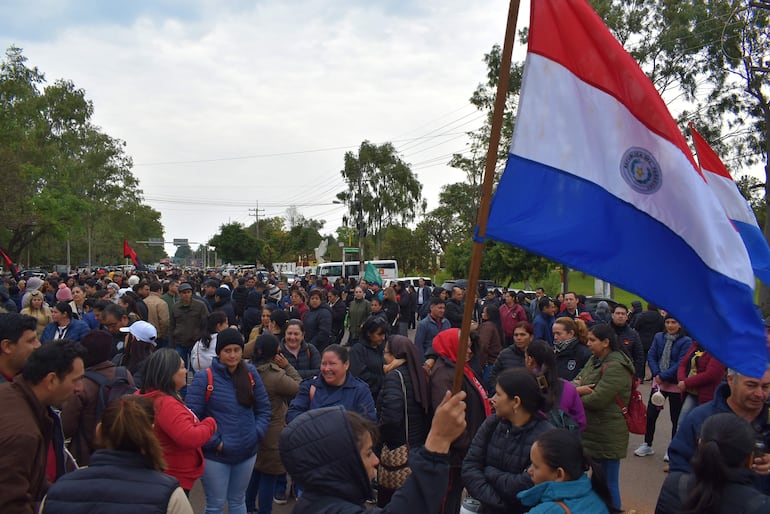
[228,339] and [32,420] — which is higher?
[228,339]

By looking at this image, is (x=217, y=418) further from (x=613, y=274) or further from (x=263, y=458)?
(x=613, y=274)

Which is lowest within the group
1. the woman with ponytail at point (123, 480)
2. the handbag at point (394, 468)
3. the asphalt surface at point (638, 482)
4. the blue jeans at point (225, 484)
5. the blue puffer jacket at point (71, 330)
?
the asphalt surface at point (638, 482)

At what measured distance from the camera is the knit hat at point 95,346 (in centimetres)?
400

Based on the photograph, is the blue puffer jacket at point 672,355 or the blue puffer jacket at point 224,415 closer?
the blue puffer jacket at point 224,415

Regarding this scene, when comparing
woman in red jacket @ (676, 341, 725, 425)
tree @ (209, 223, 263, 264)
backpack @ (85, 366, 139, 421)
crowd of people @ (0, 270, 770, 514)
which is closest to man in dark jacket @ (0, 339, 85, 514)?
crowd of people @ (0, 270, 770, 514)

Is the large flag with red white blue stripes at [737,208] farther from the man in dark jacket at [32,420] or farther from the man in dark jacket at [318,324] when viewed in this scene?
the man in dark jacket at [318,324]

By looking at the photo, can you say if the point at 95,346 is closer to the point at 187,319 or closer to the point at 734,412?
the point at 734,412

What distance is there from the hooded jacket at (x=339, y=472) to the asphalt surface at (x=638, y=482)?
3.61 meters

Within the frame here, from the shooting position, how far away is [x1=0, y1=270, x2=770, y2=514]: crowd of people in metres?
2.13

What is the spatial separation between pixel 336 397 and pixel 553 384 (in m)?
1.57

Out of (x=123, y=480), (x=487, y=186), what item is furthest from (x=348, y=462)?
(x=487, y=186)

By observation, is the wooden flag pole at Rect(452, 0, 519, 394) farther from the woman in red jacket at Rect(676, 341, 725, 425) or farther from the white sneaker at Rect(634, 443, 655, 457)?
the white sneaker at Rect(634, 443, 655, 457)

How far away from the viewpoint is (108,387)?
4.04m

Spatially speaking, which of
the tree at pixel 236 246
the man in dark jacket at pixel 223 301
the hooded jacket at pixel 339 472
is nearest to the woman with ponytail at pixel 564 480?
the hooded jacket at pixel 339 472
